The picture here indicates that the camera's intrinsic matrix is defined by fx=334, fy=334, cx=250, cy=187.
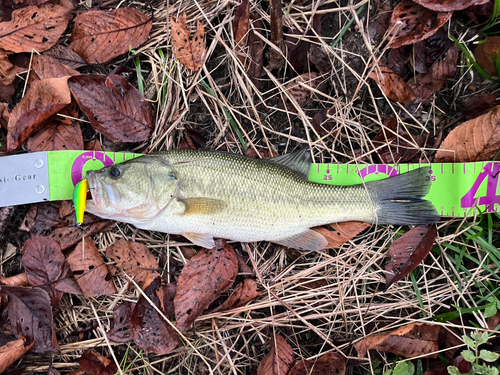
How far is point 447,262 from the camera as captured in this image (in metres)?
3.42

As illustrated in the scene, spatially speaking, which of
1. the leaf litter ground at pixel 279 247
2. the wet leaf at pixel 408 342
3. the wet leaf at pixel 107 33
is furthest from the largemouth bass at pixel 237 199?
the wet leaf at pixel 107 33

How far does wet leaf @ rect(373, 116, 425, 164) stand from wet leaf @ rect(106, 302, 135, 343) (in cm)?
303

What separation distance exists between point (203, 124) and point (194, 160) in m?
0.55

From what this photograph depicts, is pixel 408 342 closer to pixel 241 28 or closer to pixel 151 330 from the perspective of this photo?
pixel 151 330

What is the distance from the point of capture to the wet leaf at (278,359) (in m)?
3.18

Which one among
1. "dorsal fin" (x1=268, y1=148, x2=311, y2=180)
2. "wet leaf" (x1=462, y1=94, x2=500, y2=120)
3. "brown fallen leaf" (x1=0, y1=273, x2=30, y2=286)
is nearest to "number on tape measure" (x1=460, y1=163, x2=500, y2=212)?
"wet leaf" (x1=462, y1=94, x2=500, y2=120)

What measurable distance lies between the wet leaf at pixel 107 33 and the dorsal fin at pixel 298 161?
190 centimetres

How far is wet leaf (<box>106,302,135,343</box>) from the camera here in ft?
10.9

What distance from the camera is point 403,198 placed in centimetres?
332

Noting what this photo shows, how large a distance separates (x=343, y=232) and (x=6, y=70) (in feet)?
12.5

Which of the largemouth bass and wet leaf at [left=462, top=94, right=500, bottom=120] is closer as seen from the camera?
the largemouth bass

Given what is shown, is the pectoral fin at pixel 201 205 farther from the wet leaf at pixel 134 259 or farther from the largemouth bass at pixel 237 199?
the wet leaf at pixel 134 259

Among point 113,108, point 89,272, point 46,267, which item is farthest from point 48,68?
point 89,272

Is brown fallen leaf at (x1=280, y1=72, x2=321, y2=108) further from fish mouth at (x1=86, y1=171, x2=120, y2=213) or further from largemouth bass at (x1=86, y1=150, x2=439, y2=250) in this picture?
fish mouth at (x1=86, y1=171, x2=120, y2=213)
